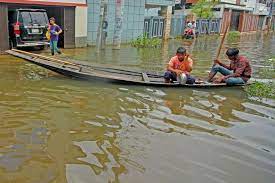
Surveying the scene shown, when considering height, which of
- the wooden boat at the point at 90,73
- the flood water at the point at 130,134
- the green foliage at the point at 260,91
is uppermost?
the wooden boat at the point at 90,73

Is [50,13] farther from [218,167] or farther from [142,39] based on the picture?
[218,167]

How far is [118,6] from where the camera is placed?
16.2 m

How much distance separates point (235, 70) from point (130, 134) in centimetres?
466

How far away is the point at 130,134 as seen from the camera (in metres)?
5.48

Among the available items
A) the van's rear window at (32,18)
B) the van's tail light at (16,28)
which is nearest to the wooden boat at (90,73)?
the van's tail light at (16,28)

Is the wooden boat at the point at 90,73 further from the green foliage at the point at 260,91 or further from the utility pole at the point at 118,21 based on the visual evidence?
the utility pole at the point at 118,21

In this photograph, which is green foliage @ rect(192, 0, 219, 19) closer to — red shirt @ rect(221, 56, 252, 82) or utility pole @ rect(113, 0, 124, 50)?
utility pole @ rect(113, 0, 124, 50)

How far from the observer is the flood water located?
4266mm

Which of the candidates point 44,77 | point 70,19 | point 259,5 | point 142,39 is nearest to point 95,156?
point 44,77

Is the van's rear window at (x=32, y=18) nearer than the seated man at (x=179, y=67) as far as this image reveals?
No

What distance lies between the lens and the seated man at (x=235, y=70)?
877cm

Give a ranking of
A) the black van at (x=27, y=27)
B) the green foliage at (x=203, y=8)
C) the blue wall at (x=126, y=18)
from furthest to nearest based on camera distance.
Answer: the green foliage at (x=203, y=8), the blue wall at (x=126, y=18), the black van at (x=27, y=27)

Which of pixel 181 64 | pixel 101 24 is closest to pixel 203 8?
pixel 101 24

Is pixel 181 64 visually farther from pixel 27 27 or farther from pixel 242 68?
pixel 27 27
